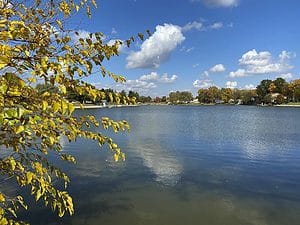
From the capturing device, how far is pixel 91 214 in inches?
378

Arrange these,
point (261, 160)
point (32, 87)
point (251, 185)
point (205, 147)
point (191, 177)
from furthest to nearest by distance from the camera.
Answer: point (205, 147) → point (261, 160) → point (191, 177) → point (251, 185) → point (32, 87)

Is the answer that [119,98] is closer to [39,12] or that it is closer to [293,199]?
[39,12]

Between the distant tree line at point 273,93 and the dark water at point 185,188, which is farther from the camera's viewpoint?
the distant tree line at point 273,93

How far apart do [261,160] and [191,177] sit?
6121 millimetres

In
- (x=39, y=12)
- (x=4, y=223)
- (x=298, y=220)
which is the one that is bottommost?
(x=298, y=220)

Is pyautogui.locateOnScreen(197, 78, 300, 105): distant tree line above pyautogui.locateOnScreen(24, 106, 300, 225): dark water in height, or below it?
above

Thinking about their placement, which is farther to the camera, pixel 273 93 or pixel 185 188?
pixel 273 93

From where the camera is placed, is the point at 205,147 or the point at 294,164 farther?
the point at 205,147

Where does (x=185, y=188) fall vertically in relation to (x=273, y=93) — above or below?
below

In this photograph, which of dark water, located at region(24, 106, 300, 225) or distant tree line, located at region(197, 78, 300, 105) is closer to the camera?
dark water, located at region(24, 106, 300, 225)

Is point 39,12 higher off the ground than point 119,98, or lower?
higher

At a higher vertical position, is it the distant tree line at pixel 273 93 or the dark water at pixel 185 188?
the distant tree line at pixel 273 93

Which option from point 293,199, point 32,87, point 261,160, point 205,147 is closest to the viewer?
point 32,87

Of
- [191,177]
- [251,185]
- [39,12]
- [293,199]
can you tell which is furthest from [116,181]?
[39,12]
